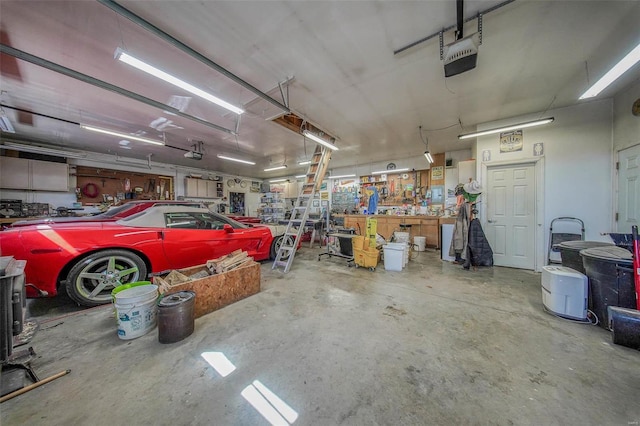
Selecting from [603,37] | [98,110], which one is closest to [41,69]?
[98,110]

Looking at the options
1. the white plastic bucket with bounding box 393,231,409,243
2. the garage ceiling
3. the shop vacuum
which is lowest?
the shop vacuum

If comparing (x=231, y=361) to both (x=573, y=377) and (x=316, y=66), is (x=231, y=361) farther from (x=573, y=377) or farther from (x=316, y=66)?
(x=316, y=66)

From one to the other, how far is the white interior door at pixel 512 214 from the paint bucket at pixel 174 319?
569cm

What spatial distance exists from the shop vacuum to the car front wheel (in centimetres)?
535

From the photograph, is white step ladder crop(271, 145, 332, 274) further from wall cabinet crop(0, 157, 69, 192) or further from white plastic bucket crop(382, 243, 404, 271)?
wall cabinet crop(0, 157, 69, 192)

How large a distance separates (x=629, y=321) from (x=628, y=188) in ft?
8.88

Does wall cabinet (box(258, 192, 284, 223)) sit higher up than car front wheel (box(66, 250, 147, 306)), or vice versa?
wall cabinet (box(258, 192, 284, 223))

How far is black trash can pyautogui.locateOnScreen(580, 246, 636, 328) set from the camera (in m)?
2.08

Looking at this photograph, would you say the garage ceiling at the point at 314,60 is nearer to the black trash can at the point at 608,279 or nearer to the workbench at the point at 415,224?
the black trash can at the point at 608,279

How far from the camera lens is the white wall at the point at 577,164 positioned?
3619 mm

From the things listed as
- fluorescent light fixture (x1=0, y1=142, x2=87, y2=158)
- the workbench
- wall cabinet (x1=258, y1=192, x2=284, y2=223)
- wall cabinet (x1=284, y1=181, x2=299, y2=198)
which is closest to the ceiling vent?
the workbench

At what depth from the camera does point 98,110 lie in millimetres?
3971

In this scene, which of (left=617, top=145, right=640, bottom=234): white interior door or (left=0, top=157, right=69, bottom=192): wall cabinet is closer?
(left=617, top=145, right=640, bottom=234): white interior door

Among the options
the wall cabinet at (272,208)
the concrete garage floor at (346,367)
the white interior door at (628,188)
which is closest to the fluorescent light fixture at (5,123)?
the concrete garage floor at (346,367)
